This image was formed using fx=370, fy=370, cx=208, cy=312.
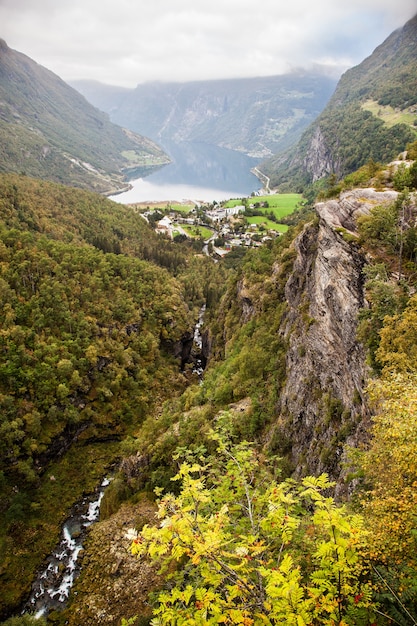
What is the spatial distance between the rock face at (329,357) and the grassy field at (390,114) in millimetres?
136245

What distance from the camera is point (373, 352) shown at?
19.2 m

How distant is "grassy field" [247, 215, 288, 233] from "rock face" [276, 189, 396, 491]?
100351 millimetres

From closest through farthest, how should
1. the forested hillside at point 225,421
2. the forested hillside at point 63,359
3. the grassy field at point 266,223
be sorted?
the forested hillside at point 225,421 → the forested hillside at point 63,359 → the grassy field at point 266,223

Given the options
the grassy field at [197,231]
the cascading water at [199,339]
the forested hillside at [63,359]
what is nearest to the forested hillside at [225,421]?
the forested hillside at [63,359]

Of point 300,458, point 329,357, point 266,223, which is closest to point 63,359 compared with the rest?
point 300,458

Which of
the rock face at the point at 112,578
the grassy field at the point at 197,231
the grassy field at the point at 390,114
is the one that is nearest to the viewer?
the rock face at the point at 112,578

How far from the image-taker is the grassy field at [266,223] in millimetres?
132025

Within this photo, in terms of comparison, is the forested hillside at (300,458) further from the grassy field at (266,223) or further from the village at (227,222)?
the grassy field at (266,223)

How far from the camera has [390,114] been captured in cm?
16125

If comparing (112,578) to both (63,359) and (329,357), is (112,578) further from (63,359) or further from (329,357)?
(63,359)

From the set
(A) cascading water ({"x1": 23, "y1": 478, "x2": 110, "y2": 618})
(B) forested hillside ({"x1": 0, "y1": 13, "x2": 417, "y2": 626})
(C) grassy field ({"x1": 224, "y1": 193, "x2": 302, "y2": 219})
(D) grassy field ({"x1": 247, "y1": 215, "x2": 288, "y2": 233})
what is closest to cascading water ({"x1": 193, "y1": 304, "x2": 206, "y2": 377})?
(B) forested hillside ({"x1": 0, "y1": 13, "x2": 417, "y2": 626})

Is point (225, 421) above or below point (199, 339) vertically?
above

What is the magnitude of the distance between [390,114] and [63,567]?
191796 millimetres

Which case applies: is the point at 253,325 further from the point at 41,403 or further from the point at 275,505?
the point at 275,505
